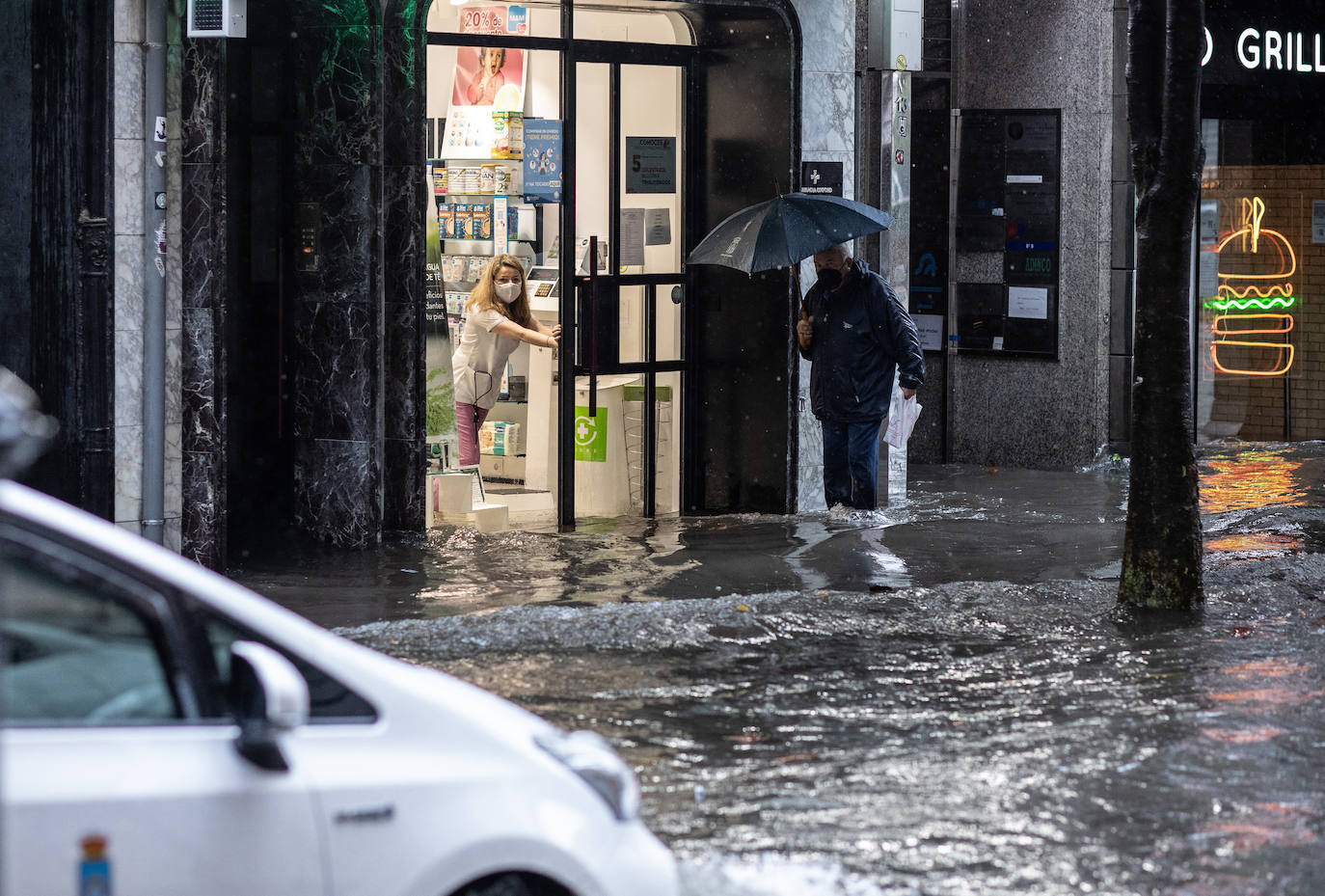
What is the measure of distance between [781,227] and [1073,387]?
4782mm

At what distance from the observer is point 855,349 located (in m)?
10.5

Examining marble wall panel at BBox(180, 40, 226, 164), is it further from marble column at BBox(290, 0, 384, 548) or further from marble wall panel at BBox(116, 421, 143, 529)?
marble wall panel at BBox(116, 421, 143, 529)

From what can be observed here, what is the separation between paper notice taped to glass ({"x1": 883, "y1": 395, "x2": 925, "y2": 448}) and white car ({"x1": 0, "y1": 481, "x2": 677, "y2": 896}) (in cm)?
776

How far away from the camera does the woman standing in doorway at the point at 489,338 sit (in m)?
10.6

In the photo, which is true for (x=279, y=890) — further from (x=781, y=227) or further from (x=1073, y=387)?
(x=1073, y=387)

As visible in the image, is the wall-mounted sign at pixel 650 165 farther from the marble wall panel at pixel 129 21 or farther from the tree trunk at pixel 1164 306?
the tree trunk at pixel 1164 306

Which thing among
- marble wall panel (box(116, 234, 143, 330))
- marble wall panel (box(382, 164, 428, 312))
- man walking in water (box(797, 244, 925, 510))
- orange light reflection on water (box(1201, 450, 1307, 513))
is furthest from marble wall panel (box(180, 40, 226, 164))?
orange light reflection on water (box(1201, 450, 1307, 513))

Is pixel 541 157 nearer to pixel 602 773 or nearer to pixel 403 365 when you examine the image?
pixel 403 365

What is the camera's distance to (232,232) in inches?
395

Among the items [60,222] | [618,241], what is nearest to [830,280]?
[618,241]

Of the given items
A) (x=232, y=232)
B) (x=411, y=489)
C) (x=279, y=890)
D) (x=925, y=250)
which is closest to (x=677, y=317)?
(x=411, y=489)

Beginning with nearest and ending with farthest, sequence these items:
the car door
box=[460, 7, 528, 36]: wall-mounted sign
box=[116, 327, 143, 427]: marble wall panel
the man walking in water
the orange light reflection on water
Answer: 1. the car door
2. box=[116, 327, 143, 427]: marble wall panel
3. box=[460, 7, 528, 36]: wall-mounted sign
4. the man walking in water
5. the orange light reflection on water

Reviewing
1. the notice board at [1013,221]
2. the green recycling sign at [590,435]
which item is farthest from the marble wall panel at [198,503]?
the notice board at [1013,221]

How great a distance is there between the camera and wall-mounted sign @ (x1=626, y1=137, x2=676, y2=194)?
1094cm
